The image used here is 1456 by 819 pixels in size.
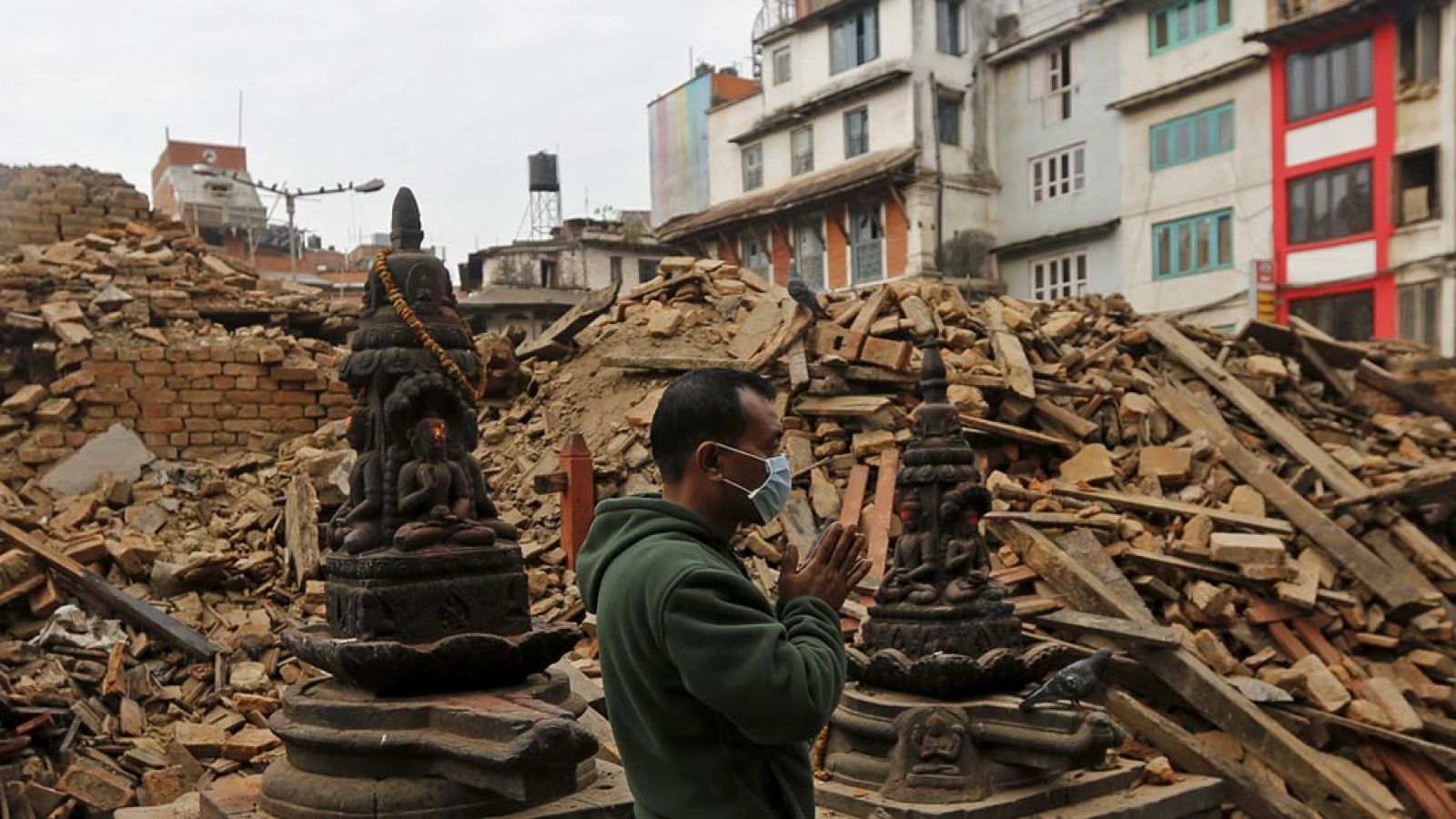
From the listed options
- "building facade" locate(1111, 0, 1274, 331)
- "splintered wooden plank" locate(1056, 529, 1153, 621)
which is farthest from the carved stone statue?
"building facade" locate(1111, 0, 1274, 331)

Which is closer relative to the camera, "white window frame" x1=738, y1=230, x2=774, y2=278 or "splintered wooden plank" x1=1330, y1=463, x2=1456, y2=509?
"splintered wooden plank" x1=1330, y1=463, x2=1456, y2=509

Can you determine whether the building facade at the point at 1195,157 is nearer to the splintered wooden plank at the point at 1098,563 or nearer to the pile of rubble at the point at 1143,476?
the pile of rubble at the point at 1143,476

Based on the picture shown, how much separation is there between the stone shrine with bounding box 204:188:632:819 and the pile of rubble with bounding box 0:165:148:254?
1394 centimetres

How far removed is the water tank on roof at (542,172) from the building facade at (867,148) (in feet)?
38.3

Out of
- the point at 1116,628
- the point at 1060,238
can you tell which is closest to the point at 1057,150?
the point at 1060,238

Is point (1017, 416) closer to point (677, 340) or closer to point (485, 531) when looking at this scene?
point (677, 340)

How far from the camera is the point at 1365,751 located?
26.7 ft

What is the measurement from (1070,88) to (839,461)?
19.5 m

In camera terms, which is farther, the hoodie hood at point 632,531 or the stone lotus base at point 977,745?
the stone lotus base at point 977,745

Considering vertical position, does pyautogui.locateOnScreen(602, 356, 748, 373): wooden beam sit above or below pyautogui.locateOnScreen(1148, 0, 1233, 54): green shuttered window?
below

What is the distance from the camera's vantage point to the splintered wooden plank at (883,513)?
9172 mm

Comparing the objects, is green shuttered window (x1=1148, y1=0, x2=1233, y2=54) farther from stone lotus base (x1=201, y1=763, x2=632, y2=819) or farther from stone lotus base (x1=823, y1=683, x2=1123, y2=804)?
stone lotus base (x1=201, y1=763, x2=632, y2=819)

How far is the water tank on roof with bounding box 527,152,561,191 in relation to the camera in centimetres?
4075

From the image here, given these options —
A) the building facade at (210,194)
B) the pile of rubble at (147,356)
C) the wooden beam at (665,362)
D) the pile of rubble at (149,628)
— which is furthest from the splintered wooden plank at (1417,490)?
the building facade at (210,194)
